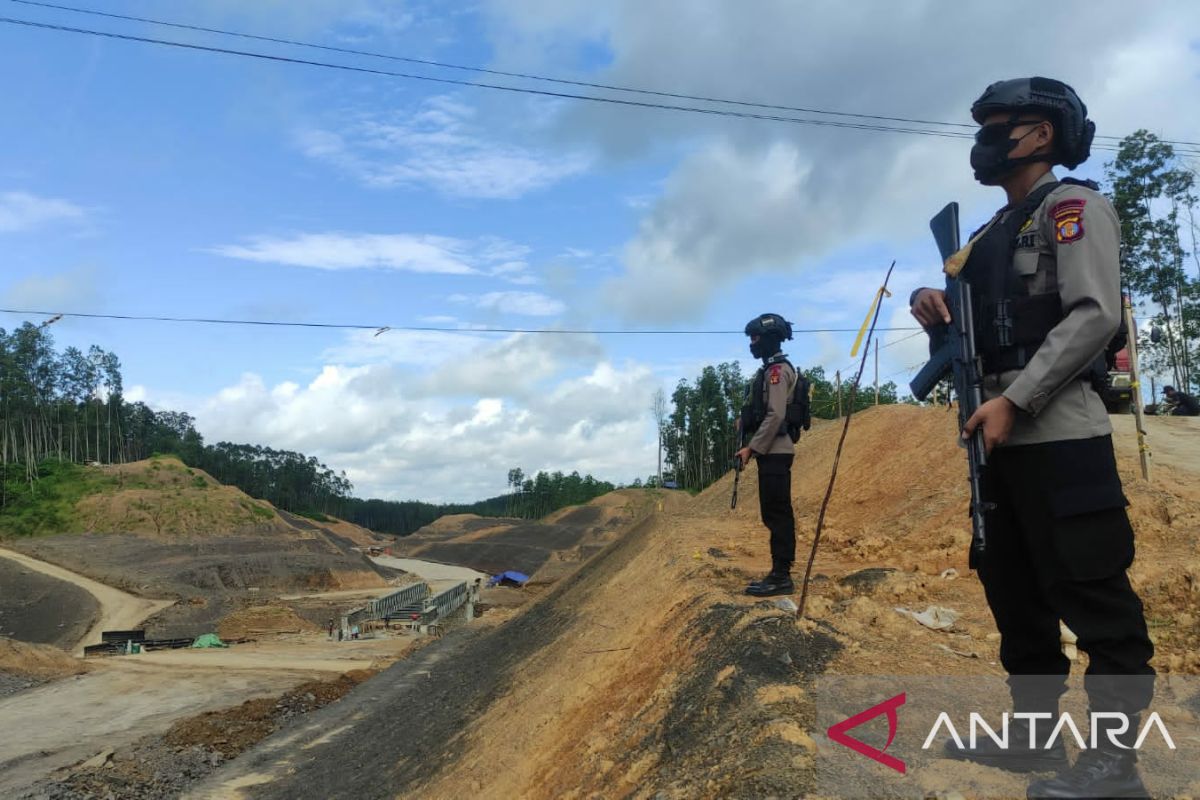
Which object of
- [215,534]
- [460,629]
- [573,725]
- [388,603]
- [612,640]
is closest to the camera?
[573,725]

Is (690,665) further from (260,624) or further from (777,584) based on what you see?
(260,624)

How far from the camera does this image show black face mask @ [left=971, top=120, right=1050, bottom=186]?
9.14ft

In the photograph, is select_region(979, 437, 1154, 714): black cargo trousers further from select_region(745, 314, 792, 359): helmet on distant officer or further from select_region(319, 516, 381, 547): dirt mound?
select_region(319, 516, 381, 547): dirt mound

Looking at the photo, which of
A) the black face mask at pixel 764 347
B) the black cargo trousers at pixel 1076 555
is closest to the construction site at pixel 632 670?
the black cargo trousers at pixel 1076 555

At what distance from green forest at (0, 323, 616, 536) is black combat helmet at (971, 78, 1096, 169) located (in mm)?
70484

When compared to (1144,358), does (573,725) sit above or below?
below

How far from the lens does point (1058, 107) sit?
2719mm

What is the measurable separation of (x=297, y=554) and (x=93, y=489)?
22.5 meters

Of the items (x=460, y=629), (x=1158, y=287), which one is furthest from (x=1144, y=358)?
(x=460, y=629)

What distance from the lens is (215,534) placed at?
58.7 metres

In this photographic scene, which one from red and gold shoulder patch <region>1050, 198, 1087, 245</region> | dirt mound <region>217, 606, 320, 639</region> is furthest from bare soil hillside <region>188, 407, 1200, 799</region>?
dirt mound <region>217, 606, 320, 639</region>

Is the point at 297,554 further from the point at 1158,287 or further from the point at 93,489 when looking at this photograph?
the point at 1158,287

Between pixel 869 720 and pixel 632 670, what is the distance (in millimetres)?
2723

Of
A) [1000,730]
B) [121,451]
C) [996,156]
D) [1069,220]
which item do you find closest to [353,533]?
[121,451]
